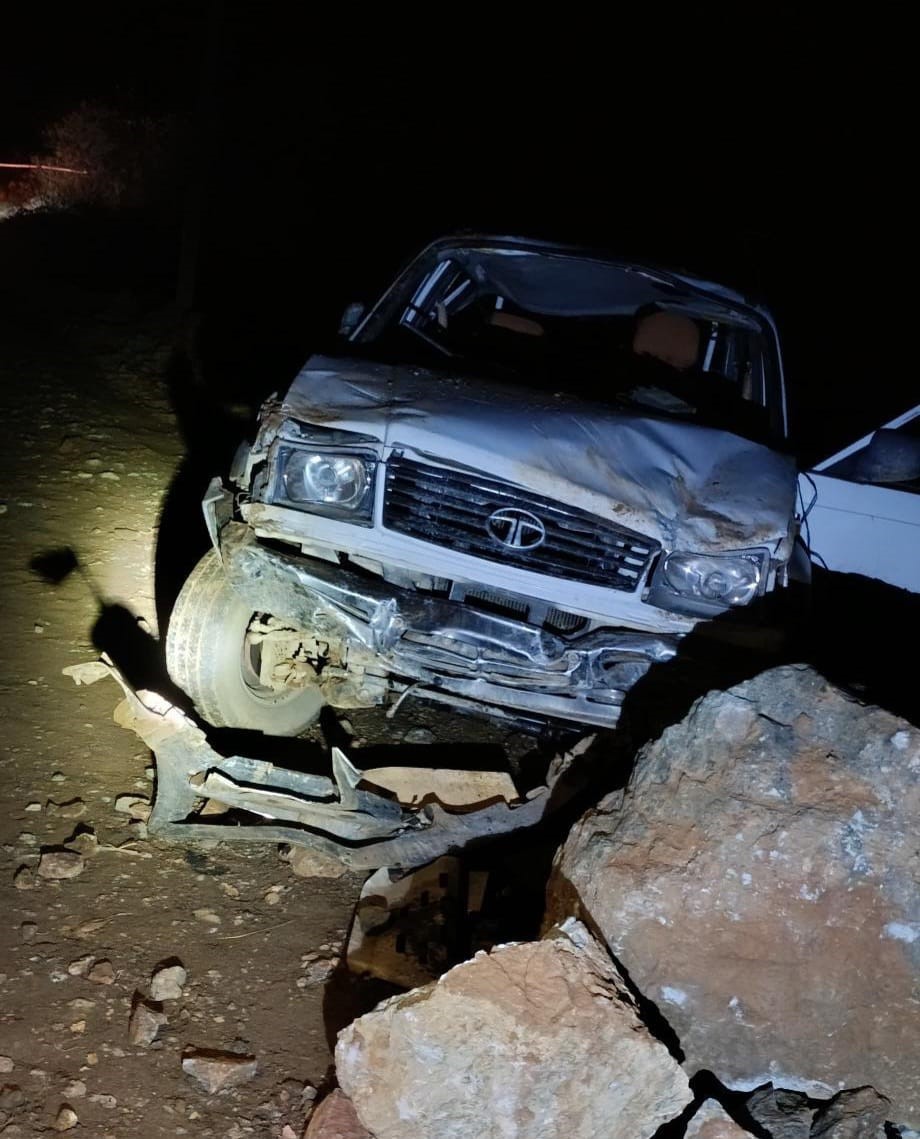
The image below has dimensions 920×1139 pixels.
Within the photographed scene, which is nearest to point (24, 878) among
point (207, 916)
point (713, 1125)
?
point (207, 916)

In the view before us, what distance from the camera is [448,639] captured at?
3.46 meters

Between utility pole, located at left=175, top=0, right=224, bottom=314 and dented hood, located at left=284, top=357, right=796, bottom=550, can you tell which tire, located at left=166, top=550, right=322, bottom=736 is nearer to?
dented hood, located at left=284, top=357, right=796, bottom=550

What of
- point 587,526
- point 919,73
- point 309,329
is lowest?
point 309,329

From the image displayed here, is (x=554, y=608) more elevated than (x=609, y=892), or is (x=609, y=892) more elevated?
(x=554, y=608)

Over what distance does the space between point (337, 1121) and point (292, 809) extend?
3.68 feet

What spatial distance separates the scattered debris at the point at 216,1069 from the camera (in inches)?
107

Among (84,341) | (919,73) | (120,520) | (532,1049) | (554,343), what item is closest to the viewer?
(532,1049)

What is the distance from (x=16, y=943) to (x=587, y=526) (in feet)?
7.03

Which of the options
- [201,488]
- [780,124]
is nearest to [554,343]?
[201,488]

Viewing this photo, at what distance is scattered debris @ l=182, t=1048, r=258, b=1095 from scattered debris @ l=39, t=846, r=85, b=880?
79 centimetres

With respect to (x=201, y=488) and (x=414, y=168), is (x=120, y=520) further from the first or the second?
(x=414, y=168)

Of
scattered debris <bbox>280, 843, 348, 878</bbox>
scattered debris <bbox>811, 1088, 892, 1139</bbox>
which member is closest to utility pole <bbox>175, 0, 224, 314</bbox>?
scattered debris <bbox>280, 843, 348, 878</bbox>

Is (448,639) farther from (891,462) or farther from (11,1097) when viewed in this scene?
(891,462)

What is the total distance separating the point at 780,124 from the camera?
21938 mm
